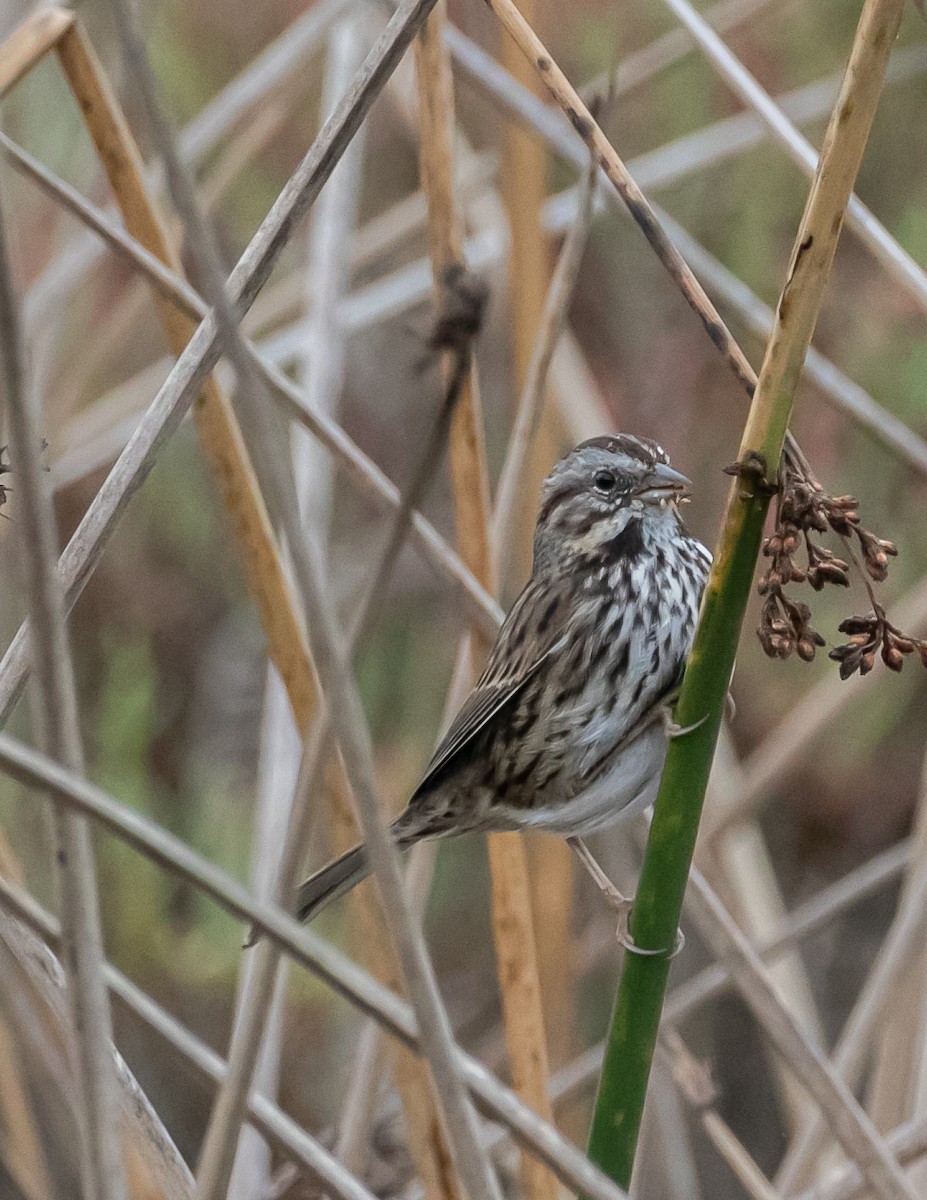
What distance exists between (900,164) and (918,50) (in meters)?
0.24

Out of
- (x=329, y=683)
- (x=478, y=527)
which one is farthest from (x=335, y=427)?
(x=329, y=683)

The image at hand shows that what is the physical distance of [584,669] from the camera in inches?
80.4

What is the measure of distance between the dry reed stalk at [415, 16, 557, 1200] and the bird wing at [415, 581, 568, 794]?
160 millimetres

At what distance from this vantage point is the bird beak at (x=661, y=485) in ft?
6.53

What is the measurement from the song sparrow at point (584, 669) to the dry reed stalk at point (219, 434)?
32 cm

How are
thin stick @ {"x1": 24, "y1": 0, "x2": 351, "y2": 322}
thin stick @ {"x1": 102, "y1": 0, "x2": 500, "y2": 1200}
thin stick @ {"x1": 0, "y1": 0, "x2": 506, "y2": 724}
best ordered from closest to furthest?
thin stick @ {"x1": 102, "y1": 0, "x2": 500, "y2": 1200} → thin stick @ {"x1": 0, "y1": 0, "x2": 506, "y2": 724} → thin stick @ {"x1": 24, "y1": 0, "x2": 351, "y2": 322}

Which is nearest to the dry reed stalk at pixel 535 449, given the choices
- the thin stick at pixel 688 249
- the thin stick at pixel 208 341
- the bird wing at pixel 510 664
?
the thin stick at pixel 688 249

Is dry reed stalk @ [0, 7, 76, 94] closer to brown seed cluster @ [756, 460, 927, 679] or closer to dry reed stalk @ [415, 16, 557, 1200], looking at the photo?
dry reed stalk @ [415, 16, 557, 1200]

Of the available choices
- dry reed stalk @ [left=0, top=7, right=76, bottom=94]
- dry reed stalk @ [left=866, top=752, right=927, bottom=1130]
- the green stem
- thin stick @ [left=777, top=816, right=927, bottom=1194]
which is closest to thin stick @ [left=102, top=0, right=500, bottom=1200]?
the green stem

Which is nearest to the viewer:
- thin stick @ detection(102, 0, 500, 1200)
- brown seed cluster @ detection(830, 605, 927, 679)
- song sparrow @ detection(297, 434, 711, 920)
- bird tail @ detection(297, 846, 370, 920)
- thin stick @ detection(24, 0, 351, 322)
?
thin stick @ detection(102, 0, 500, 1200)

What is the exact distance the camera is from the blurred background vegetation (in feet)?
9.90

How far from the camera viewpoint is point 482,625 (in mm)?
1987

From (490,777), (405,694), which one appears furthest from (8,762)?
(405,694)

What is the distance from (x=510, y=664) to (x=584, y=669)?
114mm
